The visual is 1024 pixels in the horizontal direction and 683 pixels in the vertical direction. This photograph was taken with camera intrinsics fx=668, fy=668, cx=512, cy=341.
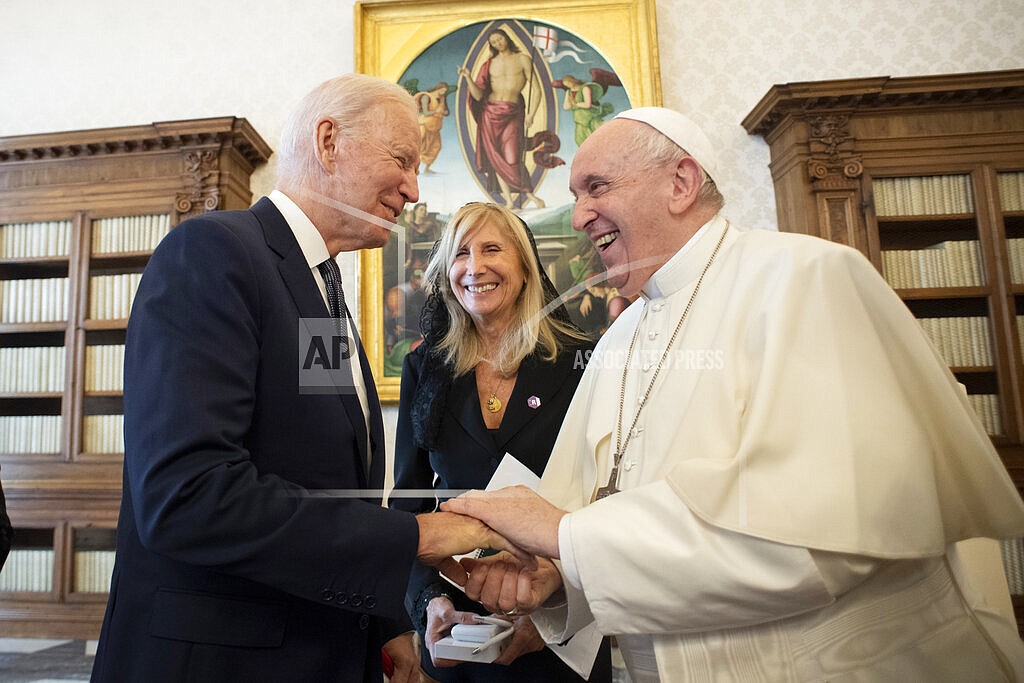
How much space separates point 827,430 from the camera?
43.2 inches

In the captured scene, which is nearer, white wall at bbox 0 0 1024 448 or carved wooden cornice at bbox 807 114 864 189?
carved wooden cornice at bbox 807 114 864 189

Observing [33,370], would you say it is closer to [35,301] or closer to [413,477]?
[35,301]

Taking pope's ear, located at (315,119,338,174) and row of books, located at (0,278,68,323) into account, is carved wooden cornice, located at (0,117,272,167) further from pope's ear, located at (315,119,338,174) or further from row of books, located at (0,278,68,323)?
pope's ear, located at (315,119,338,174)

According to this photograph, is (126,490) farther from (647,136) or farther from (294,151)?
(647,136)

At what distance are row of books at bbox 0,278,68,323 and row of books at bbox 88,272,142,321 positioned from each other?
0.62 feet

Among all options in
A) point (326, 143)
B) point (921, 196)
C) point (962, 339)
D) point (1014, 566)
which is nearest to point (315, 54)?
point (326, 143)

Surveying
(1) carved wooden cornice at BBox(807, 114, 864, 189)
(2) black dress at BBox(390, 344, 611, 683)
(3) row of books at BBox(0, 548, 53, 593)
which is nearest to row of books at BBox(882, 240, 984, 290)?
A: (1) carved wooden cornice at BBox(807, 114, 864, 189)

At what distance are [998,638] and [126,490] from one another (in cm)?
165

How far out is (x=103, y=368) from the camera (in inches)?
156

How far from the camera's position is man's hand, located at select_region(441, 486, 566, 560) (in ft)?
4.21

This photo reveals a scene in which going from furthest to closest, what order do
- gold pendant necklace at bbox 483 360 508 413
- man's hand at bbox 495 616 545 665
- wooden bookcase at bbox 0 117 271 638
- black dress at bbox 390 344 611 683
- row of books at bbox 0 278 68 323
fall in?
row of books at bbox 0 278 68 323
wooden bookcase at bbox 0 117 271 638
gold pendant necklace at bbox 483 360 508 413
black dress at bbox 390 344 611 683
man's hand at bbox 495 616 545 665

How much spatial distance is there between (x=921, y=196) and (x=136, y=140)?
4.53 meters

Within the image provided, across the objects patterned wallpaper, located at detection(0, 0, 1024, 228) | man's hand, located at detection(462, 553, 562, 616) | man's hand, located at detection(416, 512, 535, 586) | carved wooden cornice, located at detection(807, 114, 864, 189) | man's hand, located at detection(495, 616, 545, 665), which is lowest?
man's hand, located at detection(495, 616, 545, 665)

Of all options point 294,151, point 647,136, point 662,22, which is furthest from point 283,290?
point 662,22
